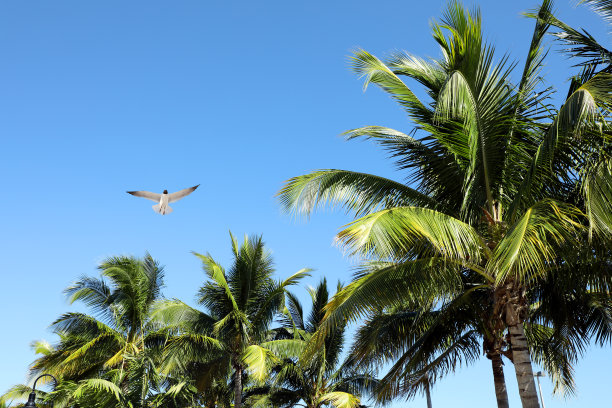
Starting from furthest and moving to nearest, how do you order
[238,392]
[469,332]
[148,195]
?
1. [238,392]
2. [148,195]
3. [469,332]

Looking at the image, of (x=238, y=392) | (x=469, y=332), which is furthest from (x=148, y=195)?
(x=469, y=332)

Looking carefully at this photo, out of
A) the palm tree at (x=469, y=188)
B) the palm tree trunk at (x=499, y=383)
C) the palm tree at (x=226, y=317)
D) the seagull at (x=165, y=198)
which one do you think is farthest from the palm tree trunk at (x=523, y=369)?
the seagull at (x=165, y=198)

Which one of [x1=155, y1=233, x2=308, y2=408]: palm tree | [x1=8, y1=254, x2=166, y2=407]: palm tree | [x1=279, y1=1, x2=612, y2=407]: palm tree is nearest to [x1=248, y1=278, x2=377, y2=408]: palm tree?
[x1=155, y1=233, x2=308, y2=408]: palm tree

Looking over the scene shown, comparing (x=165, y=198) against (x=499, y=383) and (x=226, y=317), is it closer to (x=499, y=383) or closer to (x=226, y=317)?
(x=226, y=317)

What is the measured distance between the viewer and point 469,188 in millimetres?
8781

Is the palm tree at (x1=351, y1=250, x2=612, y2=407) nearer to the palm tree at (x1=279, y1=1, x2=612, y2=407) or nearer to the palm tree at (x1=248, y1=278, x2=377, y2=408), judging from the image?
the palm tree at (x1=279, y1=1, x2=612, y2=407)

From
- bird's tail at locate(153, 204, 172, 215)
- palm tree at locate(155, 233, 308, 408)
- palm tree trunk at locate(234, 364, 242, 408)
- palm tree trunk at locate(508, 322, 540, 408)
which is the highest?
bird's tail at locate(153, 204, 172, 215)

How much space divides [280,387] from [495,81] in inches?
520

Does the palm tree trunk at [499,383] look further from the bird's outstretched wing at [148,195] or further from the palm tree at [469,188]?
the bird's outstretched wing at [148,195]

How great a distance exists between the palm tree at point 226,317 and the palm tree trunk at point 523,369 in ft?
30.8

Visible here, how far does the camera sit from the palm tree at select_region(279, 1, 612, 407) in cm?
753

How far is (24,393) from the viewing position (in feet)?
85.0

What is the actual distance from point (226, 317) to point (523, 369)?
10.2m

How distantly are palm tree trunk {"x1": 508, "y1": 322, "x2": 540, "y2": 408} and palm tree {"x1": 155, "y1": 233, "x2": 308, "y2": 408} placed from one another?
938 centimetres
